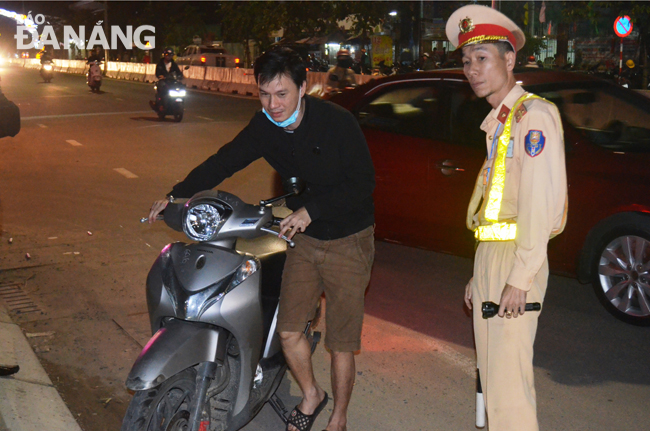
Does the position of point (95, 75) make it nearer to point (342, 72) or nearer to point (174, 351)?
point (342, 72)

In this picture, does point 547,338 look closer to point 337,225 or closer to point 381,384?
point 381,384

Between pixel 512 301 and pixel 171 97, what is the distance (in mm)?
16859

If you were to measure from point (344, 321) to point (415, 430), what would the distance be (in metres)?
0.81

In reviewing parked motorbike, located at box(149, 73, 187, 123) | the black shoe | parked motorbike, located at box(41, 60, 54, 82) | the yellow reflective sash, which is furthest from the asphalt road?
parked motorbike, located at box(41, 60, 54, 82)

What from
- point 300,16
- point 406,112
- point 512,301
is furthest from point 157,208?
point 300,16

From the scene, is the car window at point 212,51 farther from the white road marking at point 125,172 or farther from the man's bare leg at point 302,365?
the man's bare leg at point 302,365

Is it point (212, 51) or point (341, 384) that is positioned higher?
point (212, 51)

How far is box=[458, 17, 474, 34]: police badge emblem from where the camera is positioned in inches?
114

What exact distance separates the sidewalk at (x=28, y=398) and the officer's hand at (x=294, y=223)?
1.74 meters

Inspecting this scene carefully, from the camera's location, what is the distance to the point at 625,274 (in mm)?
5520

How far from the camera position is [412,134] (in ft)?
21.2

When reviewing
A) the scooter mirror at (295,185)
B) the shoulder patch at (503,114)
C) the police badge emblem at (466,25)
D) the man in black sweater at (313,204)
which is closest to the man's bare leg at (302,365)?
the man in black sweater at (313,204)

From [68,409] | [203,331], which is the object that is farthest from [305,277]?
[68,409]

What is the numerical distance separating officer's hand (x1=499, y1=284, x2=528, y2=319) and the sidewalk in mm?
2450
